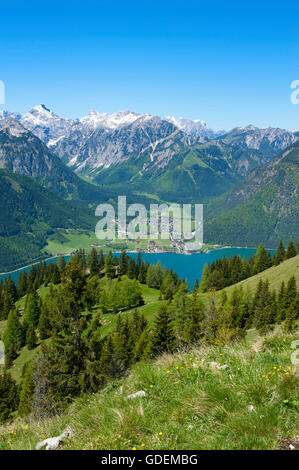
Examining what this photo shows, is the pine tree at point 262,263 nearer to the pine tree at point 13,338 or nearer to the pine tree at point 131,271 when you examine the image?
the pine tree at point 131,271

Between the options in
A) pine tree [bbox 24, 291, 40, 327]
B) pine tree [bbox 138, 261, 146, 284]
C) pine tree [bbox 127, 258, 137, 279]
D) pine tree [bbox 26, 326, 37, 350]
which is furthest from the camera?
pine tree [bbox 138, 261, 146, 284]

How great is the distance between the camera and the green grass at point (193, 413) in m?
5.55

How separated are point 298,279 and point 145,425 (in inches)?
3056

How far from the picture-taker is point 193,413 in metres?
6.55

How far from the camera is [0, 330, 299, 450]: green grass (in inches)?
218

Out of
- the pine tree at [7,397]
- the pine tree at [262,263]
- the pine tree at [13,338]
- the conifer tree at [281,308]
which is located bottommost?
the pine tree at [13,338]

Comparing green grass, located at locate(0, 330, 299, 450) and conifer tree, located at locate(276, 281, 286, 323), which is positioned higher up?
green grass, located at locate(0, 330, 299, 450)

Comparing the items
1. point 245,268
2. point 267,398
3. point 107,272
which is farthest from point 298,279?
point 267,398

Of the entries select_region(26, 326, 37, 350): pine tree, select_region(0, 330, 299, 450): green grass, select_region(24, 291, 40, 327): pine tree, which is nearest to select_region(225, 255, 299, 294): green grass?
select_region(26, 326, 37, 350): pine tree

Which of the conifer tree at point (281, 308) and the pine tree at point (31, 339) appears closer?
the conifer tree at point (281, 308)

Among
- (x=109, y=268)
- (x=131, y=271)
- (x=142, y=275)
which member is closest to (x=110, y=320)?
(x=109, y=268)

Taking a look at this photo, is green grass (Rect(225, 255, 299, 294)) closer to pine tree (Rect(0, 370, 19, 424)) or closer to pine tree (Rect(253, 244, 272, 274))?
pine tree (Rect(253, 244, 272, 274))

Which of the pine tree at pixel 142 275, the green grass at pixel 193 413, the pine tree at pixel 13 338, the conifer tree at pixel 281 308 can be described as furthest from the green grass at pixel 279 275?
the green grass at pixel 193 413

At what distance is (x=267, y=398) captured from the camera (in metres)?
6.65
